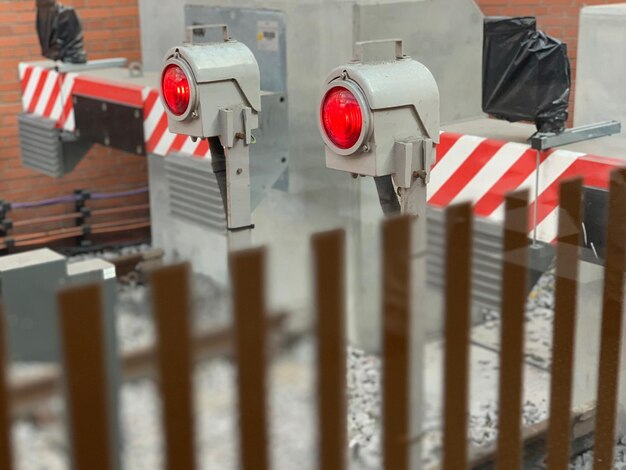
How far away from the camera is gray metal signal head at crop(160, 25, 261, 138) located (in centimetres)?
313

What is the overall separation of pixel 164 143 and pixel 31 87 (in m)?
1.18

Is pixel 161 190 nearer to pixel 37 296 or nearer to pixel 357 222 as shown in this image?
pixel 357 222

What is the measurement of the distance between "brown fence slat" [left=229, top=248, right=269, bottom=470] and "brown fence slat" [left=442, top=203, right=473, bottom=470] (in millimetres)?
384

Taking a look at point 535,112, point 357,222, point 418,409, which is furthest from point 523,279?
point 357,222

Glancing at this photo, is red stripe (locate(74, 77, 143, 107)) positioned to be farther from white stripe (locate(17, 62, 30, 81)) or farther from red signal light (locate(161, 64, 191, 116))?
red signal light (locate(161, 64, 191, 116))

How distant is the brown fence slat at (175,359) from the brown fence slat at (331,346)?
0.68 feet

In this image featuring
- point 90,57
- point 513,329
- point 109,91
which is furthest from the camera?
point 90,57

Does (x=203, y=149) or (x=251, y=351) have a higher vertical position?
(x=251, y=351)

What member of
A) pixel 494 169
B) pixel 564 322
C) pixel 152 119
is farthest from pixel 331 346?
pixel 152 119

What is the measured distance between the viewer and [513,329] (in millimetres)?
1720

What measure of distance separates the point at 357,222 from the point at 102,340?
2.90 m

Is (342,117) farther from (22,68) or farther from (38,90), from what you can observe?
(22,68)

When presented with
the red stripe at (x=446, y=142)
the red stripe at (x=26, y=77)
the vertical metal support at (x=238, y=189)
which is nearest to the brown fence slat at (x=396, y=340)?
the red stripe at (x=446, y=142)

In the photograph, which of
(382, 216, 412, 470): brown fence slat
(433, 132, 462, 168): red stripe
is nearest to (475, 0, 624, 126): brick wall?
(433, 132, 462, 168): red stripe
